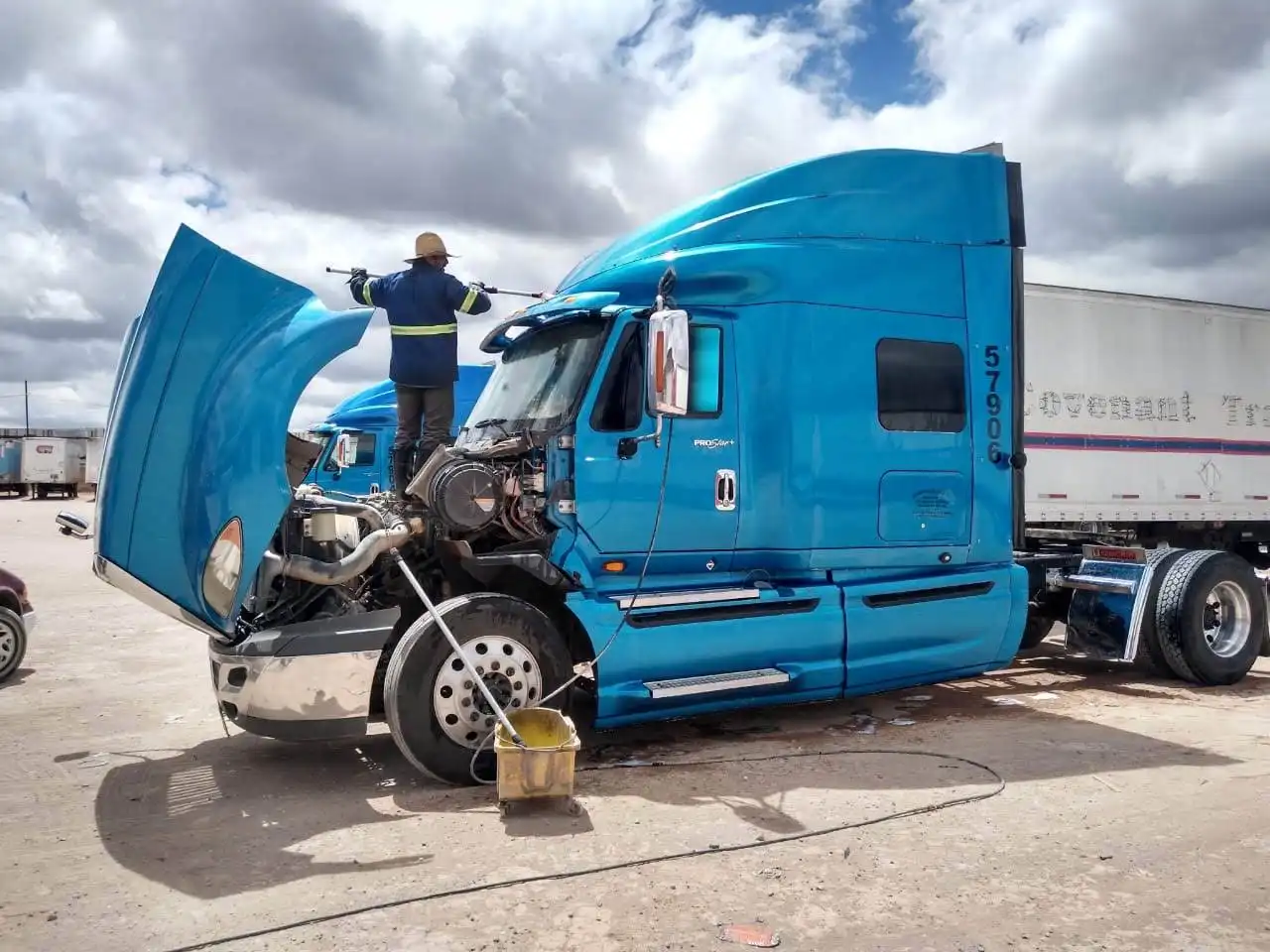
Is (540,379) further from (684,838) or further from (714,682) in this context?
(684,838)

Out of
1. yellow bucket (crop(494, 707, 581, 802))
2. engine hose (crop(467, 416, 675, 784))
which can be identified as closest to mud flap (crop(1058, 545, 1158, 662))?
engine hose (crop(467, 416, 675, 784))

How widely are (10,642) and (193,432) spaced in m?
4.72

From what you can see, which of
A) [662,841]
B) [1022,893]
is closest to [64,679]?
[662,841]

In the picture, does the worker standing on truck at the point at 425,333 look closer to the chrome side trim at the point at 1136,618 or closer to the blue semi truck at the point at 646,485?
the blue semi truck at the point at 646,485

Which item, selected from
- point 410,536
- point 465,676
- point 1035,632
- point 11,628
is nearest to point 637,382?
point 410,536

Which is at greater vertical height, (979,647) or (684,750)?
(979,647)

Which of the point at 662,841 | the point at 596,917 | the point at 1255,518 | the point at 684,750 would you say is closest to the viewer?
the point at 596,917

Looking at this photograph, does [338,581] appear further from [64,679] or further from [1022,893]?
[64,679]

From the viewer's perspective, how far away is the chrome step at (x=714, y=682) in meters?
5.53

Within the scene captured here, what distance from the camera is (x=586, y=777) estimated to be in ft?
17.5

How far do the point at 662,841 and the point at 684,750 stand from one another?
5.25ft

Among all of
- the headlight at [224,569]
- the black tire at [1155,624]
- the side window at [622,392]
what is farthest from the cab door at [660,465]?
the black tire at [1155,624]

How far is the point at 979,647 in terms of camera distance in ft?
21.7

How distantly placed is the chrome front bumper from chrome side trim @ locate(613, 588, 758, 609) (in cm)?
137
